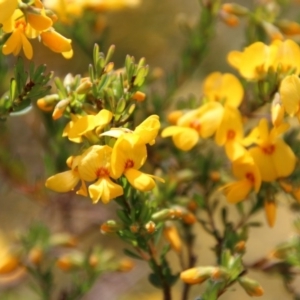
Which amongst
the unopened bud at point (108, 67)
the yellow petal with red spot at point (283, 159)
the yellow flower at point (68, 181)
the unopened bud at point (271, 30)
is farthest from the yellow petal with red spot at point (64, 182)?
the unopened bud at point (271, 30)

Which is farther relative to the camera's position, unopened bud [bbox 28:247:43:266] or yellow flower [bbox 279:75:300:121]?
unopened bud [bbox 28:247:43:266]

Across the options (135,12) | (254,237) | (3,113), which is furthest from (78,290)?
(135,12)

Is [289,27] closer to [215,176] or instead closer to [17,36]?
[215,176]

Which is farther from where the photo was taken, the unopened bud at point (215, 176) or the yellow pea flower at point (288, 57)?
the unopened bud at point (215, 176)

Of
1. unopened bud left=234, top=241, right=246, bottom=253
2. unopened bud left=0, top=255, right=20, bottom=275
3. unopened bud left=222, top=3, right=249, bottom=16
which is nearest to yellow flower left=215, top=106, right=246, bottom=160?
unopened bud left=234, top=241, right=246, bottom=253

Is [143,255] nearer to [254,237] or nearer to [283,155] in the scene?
[283,155]

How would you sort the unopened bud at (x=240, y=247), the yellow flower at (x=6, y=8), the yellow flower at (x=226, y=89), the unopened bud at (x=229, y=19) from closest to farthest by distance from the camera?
1. the yellow flower at (x=6, y=8)
2. the unopened bud at (x=240, y=247)
3. the yellow flower at (x=226, y=89)
4. the unopened bud at (x=229, y=19)

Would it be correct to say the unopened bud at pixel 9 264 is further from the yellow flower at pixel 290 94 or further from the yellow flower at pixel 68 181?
the yellow flower at pixel 290 94

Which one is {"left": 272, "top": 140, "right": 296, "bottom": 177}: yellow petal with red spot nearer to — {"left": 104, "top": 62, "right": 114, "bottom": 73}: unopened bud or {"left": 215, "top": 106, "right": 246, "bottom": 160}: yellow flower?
{"left": 215, "top": 106, "right": 246, "bottom": 160}: yellow flower
